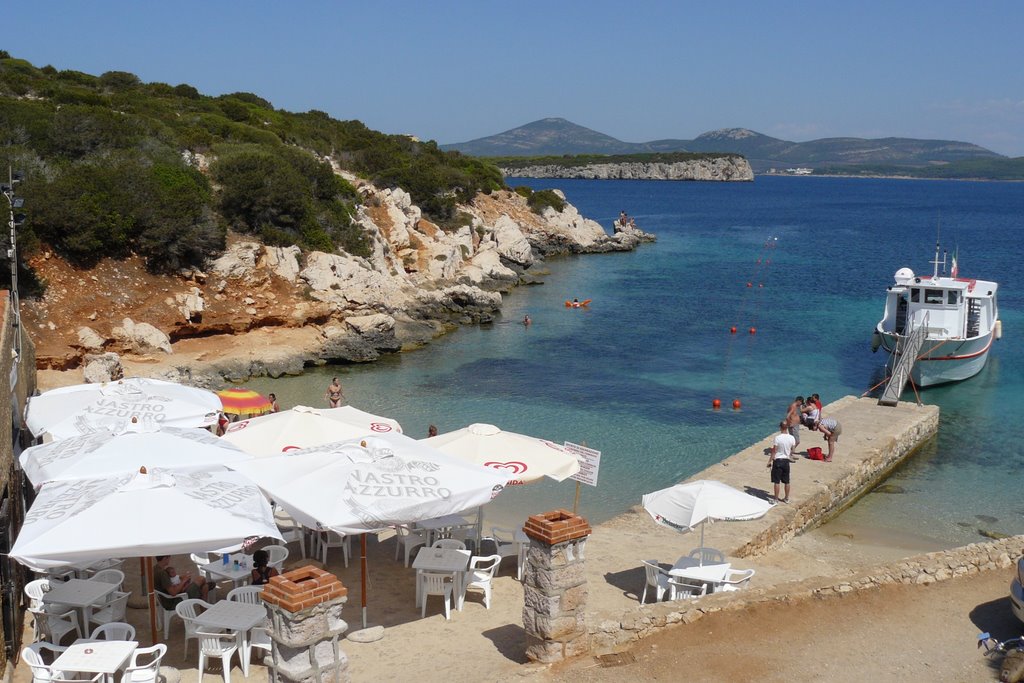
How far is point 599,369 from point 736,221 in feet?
251

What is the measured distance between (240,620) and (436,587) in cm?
239

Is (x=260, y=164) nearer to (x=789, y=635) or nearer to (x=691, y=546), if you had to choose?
(x=691, y=546)

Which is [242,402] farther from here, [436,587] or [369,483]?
[369,483]

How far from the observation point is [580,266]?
54.8m

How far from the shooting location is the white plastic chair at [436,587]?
1012 cm

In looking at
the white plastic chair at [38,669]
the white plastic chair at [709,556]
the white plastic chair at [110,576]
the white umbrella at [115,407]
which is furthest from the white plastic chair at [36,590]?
the white plastic chair at [709,556]

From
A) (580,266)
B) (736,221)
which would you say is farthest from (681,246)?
(736,221)

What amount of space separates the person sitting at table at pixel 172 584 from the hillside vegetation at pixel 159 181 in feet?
58.5

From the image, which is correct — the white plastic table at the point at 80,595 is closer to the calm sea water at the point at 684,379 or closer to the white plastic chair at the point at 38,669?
the white plastic chair at the point at 38,669

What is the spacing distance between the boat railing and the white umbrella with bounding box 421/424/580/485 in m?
14.4

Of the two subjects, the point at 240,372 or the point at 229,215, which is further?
the point at 229,215

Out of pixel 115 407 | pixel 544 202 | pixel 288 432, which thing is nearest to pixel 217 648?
pixel 288 432

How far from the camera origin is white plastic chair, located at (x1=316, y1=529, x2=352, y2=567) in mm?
11789

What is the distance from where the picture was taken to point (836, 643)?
9.53 meters
